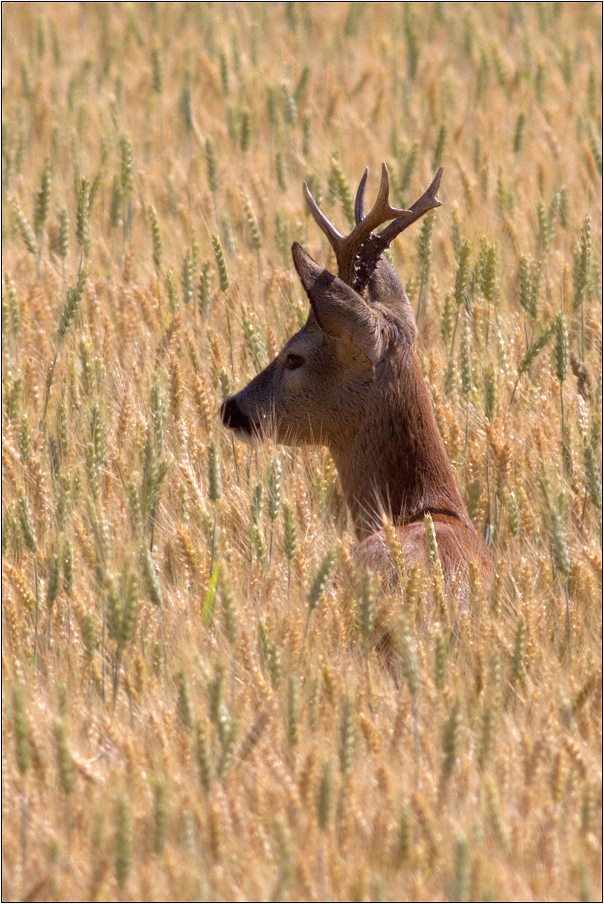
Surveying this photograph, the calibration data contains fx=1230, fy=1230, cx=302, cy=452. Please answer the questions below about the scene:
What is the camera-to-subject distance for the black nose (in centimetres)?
554

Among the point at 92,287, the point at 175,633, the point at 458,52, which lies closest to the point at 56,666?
the point at 175,633

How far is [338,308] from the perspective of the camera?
510 centimetres

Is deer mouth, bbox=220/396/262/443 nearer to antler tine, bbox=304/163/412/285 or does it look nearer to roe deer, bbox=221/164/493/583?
roe deer, bbox=221/164/493/583

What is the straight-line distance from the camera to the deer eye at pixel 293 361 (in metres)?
5.51

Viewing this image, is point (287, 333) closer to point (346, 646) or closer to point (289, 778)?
point (346, 646)

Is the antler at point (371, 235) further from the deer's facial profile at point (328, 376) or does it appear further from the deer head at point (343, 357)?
the deer's facial profile at point (328, 376)

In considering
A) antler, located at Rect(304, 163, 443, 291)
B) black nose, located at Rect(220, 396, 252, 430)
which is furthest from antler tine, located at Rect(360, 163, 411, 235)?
black nose, located at Rect(220, 396, 252, 430)

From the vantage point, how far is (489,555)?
4805 millimetres

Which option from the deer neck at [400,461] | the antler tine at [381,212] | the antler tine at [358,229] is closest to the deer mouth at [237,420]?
the deer neck at [400,461]

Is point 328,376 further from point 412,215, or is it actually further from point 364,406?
point 412,215

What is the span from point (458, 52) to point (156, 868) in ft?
34.9

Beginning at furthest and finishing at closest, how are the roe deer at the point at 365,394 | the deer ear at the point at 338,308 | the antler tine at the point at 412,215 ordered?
the antler tine at the point at 412,215
the roe deer at the point at 365,394
the deer ear at the point at 338,308

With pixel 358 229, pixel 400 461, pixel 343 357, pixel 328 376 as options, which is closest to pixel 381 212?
pixel 358 229

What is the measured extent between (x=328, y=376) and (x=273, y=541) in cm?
104
